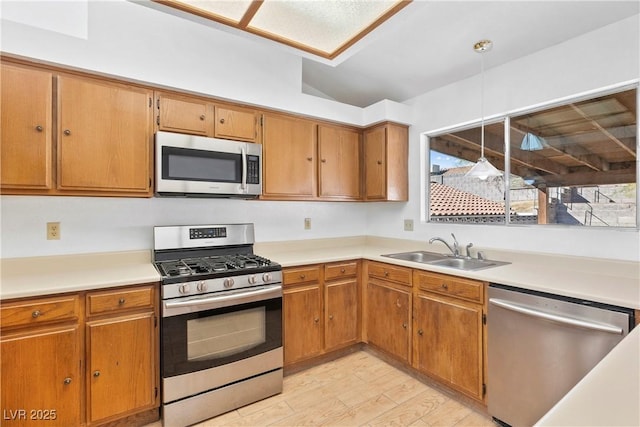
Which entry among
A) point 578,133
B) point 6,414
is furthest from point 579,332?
point 6,414

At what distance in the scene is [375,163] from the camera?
3180 millimetres

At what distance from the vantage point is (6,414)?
5.23 feet

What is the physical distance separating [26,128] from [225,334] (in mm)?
1678

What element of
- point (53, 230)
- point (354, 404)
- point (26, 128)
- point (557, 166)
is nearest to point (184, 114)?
point (26, 128)

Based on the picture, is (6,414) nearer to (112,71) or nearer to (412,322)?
(112,71)

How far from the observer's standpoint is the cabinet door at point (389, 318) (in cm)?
249

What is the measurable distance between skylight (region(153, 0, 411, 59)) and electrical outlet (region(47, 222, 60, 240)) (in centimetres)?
165

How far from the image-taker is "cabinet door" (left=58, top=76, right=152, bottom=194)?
196cm

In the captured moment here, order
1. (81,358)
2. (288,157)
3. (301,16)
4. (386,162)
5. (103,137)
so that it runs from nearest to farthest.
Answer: (301,16) < (81,358) < (103,137) < (288,157) < (386,162)

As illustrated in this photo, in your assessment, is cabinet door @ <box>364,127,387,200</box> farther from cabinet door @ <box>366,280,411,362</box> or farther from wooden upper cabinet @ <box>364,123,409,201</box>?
cabinet door @ <box>366,280,411,362</box>

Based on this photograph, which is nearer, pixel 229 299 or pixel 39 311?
pixel 39 311

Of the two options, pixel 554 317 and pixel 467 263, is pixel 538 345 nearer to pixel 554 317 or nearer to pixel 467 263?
pixel 554 317

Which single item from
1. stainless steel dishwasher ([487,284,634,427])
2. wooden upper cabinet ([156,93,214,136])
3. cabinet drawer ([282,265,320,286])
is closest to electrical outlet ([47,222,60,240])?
wooden upper cabinet ([156,93,214,136])

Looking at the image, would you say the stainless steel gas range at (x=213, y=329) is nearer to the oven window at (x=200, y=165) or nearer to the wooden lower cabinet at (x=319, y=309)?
the wooden lower cabinet at (x=319, y=309)
